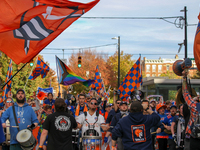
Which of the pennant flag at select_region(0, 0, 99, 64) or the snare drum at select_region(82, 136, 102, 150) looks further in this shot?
the snare drum at select_region(82, 136, 102, 150)

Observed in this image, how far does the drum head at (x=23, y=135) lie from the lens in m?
6.95

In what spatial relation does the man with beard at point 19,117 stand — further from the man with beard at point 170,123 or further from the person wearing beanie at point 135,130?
the man with beard at point 170,123

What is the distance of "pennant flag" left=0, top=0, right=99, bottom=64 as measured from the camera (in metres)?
6.88

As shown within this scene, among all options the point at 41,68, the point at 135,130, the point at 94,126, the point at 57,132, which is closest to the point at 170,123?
the point at 94,126

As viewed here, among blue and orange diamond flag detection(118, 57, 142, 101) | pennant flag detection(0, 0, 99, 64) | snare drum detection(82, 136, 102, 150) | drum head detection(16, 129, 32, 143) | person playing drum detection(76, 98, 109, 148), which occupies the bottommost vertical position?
snare drum detection(82, 136, 102, 150)

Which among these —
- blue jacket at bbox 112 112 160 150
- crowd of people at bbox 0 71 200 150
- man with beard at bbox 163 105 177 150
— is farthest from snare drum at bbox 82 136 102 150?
man with beard at bbox 163 105 177 150

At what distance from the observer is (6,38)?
696 cm

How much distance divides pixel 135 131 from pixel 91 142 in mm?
2280

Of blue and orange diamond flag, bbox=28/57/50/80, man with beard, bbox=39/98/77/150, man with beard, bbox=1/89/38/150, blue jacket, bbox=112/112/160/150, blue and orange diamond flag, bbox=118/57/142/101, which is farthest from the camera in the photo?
blue and orange diamond flag, bbox=28/57/50/80

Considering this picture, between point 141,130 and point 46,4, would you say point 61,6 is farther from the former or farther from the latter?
point 141,130

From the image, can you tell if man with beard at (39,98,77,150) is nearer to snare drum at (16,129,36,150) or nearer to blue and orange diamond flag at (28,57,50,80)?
snare drum at (16,129,36,150)

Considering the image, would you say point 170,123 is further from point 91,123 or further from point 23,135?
point 23,135

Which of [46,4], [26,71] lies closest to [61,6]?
[46,4]

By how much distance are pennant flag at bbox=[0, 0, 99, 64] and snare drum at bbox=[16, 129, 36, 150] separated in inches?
60.6
